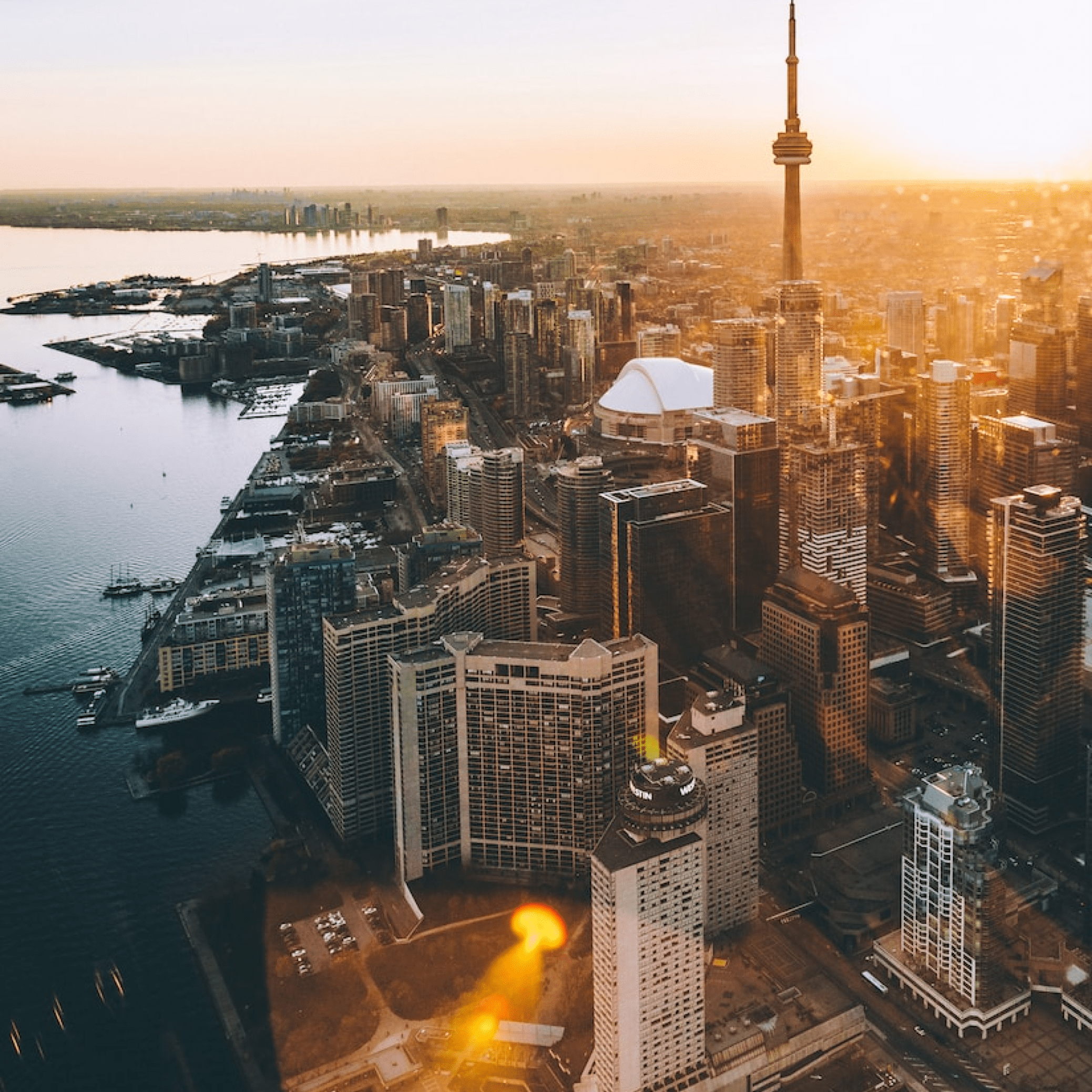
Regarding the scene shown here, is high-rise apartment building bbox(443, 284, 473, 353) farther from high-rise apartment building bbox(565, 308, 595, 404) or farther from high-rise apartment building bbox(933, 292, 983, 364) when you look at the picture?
high-rise apartment building bbox(933, 292, 983, 364)

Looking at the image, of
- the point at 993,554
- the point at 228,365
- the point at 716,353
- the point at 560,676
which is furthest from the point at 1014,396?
the point at 228,365

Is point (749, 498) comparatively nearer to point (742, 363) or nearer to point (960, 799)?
point (742, 363)

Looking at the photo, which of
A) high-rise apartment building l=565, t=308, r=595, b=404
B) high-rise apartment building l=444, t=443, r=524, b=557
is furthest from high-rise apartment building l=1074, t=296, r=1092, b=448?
high-rise apartment building l=565, t=308, r=595, b=404

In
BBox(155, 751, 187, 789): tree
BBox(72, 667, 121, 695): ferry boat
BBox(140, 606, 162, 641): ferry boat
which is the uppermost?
BBox(140, 606, 162, 641): ferry boat

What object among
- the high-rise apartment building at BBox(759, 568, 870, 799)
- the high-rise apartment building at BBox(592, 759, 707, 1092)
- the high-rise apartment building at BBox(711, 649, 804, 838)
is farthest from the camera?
the high-rise apartment building at BBox(759, 568, 870, 799)

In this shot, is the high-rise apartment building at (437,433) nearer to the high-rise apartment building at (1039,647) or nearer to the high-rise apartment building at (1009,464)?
the high-rise apartment building at (1009,464)

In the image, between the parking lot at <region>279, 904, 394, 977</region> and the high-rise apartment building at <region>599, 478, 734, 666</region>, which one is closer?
the parking lot at <region>279, 904, 394, 977</region>

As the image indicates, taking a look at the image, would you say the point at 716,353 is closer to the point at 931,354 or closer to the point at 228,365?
the point at 931,354
